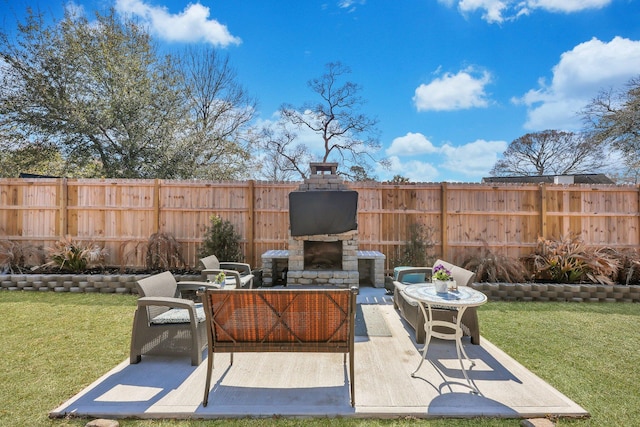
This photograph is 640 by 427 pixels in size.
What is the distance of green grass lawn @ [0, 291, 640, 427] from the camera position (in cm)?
215

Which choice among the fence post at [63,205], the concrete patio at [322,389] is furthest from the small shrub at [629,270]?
the fence post at [63,205]

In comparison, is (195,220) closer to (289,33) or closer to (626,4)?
(289,33)

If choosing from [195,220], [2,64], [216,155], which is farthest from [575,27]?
[2,64]

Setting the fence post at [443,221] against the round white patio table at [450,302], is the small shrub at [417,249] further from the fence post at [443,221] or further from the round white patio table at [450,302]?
the round white patio table at [450,302]

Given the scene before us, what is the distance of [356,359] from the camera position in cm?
298

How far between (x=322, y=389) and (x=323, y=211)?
3.41m

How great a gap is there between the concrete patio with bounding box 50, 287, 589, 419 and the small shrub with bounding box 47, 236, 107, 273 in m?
4.24

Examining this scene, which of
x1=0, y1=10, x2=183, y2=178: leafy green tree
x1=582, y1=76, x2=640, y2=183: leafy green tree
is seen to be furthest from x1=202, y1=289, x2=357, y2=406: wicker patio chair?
x1=582, y1=76, x2=640, y2=183: leafy green tree

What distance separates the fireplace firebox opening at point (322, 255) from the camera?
588 cm

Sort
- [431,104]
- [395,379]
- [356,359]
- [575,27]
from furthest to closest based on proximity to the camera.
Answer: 1. [431,104]
2. [575,27]
3. [356,359]
4. [395,379]

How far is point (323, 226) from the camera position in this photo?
218 inches

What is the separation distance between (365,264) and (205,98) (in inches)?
428

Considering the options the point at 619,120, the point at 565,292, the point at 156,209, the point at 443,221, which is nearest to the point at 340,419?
the point at 443,221

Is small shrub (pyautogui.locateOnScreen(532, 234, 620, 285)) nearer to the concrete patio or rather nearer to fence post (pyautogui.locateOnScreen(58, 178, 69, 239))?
the concrete patio
